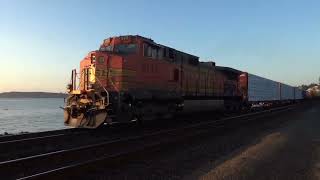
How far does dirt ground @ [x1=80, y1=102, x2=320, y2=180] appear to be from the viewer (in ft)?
30.2

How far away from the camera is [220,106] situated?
30500 mm

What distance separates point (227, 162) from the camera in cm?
1070

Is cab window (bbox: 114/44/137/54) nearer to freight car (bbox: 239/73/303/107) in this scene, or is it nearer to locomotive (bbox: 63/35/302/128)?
locomotive (bbox: 63/35/302/128)

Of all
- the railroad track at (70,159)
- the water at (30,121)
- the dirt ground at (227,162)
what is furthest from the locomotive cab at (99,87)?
the water at (30,121)

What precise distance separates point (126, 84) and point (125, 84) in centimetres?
7

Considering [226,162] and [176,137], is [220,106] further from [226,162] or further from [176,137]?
[226,162]

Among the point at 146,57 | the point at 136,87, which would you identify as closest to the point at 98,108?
the point at 136,87

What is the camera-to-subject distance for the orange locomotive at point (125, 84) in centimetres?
1692

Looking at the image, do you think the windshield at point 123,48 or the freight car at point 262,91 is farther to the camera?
the freight car at point 262,91

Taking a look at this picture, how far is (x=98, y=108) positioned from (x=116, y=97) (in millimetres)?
895

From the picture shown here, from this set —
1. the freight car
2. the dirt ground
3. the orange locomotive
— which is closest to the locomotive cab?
the orange locomotive

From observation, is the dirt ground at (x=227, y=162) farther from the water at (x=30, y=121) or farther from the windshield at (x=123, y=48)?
the water at (x=30, y=121)

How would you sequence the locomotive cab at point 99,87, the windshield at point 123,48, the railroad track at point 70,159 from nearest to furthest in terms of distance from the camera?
1. the railroad track at point 70,159
2. the locomotive cab at point 99,87
3. the windshield at point 123,48

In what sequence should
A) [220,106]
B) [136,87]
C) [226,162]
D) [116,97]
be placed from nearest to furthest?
1. [226,162]
2. [116,97]
3. [136,87]
4. [220,106]
